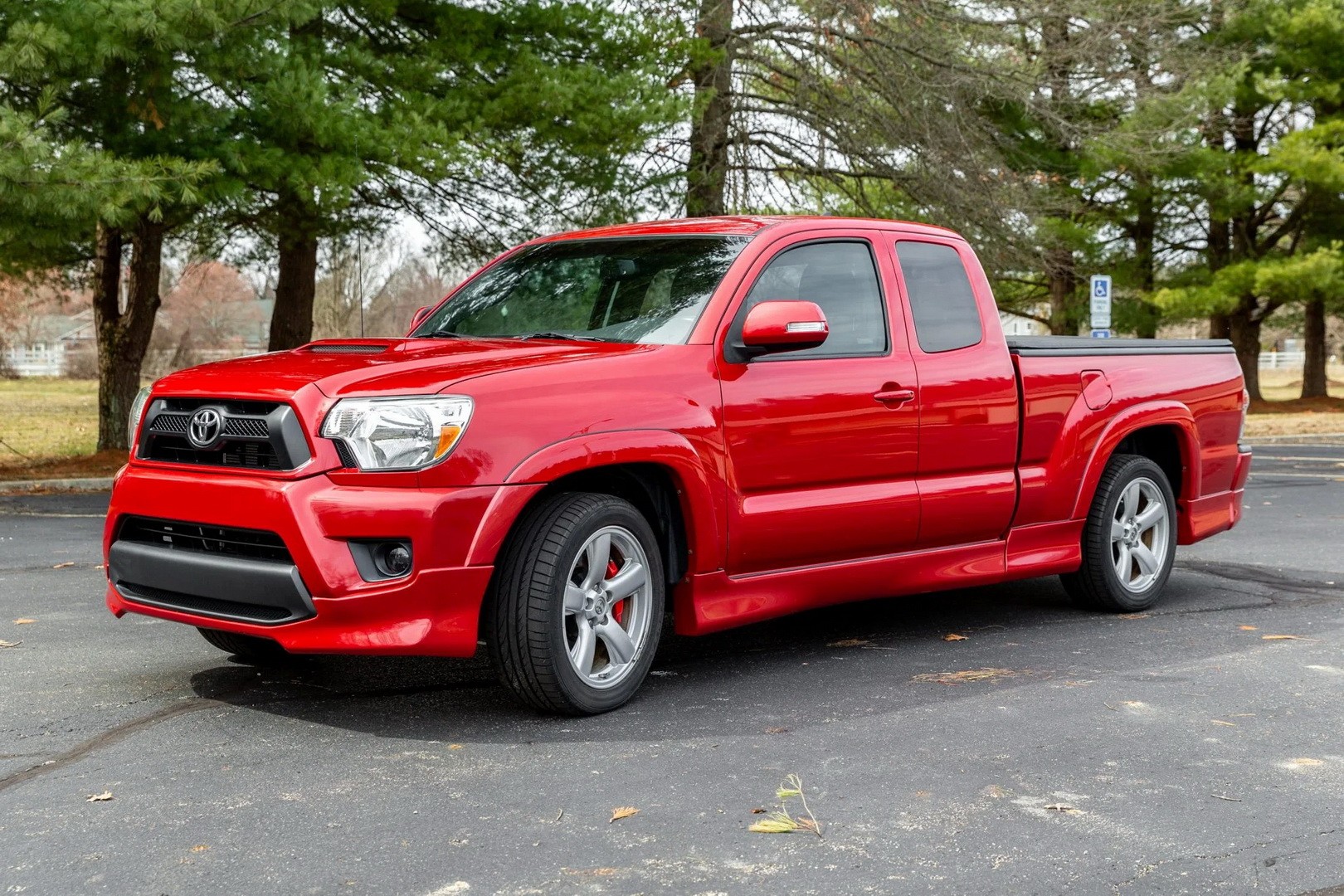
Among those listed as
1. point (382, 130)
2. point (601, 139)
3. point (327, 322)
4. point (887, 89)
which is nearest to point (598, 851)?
point (382, 130)

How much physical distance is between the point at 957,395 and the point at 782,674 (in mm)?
1473

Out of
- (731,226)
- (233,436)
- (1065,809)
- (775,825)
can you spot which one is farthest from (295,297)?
(1065,809)

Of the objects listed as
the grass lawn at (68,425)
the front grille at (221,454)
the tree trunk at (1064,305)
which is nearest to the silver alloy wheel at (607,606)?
the front grille at (221,454)

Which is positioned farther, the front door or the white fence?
the white fence

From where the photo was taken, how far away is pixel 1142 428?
7543 millimetres

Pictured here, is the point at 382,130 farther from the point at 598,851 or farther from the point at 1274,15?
the point at 1274,15

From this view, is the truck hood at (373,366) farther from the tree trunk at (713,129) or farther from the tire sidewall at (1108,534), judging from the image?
the tree trunk at (713,129)

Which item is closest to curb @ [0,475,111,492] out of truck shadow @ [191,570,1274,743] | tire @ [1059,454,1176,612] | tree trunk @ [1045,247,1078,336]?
truck shadow @ [191,570,1274,743]

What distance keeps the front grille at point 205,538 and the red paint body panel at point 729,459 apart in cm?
6

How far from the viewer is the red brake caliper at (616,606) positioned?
17.5ft

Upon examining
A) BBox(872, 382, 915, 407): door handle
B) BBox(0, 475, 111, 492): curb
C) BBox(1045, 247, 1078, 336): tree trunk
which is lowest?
BBox(0, 475, 111, 492): curb

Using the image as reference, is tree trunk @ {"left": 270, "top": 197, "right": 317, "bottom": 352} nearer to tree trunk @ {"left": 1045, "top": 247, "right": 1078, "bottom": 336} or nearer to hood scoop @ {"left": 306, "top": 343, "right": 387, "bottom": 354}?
hood scoop @ {"left": 306, "top": 343, "right": 387, "bottom": 354}

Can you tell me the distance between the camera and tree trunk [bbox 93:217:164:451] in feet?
59.5

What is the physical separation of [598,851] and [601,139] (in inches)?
492
